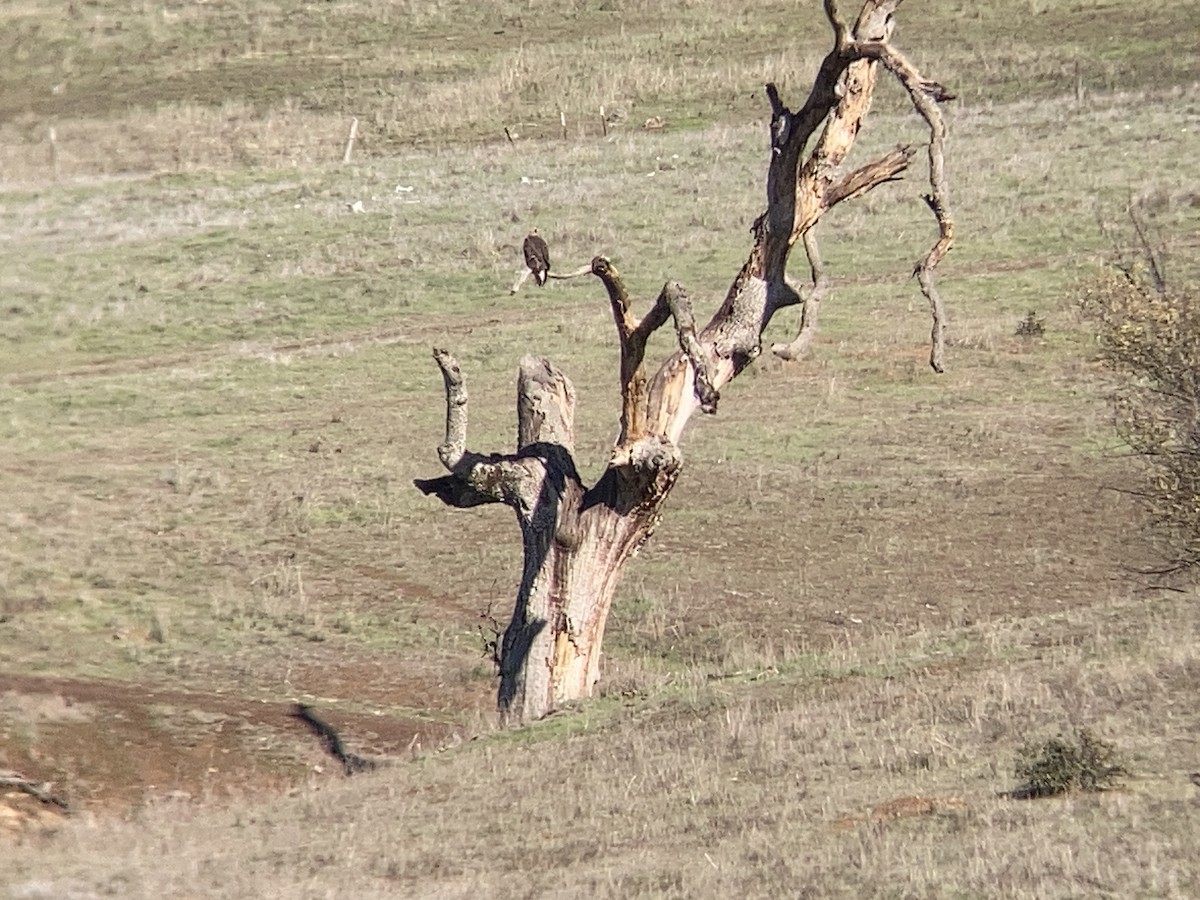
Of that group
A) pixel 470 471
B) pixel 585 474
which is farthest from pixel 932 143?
pixel 585 474

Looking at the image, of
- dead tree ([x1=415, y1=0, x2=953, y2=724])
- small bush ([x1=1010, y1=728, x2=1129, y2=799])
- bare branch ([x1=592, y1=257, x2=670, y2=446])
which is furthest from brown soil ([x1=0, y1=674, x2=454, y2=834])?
small bush ([x1=1010, y1=728, x2=1129, y2=799])

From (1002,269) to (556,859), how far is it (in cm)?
2148

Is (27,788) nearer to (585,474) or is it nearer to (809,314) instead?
(809,314)

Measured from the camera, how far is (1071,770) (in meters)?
9.02

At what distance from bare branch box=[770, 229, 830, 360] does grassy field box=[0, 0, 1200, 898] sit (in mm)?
2179

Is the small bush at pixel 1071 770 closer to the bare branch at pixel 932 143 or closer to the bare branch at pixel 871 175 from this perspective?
the bare branch at pixel 932 143

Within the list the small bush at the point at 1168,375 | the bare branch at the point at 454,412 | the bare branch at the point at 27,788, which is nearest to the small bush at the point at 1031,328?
the small bush at the point at 1168,375

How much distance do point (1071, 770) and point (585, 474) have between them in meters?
12.3

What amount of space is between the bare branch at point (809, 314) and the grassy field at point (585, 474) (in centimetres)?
218

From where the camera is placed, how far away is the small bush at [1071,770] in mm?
9008

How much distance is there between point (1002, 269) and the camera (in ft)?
96.3

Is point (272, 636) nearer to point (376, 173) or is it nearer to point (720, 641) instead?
point (720, 641)

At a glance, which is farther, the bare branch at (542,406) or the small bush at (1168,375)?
the small bush at (1168,375)

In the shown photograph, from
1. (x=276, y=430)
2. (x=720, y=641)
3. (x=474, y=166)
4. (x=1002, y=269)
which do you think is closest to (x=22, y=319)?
(x=276, y=430)
